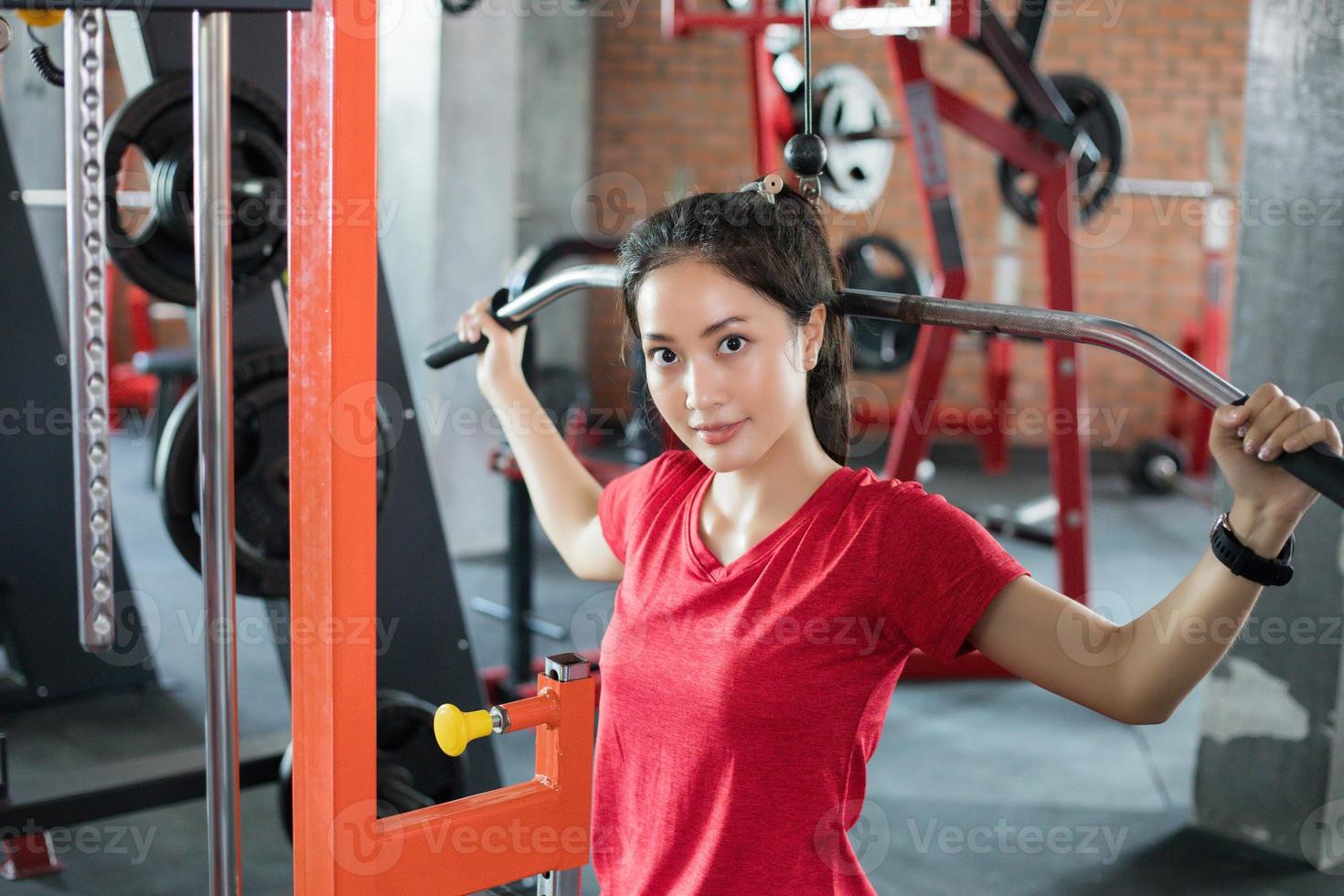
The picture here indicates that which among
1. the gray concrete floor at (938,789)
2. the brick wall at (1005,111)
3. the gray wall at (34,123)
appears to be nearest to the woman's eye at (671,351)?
the gray concrete floor at (938,789)

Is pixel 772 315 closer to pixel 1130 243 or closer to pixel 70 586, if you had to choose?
pixel 70 586

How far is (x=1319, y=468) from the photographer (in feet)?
3.04

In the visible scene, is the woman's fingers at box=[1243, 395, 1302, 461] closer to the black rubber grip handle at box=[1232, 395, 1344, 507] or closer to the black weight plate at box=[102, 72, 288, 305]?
the black rubber grip handle at box=[1232, 395, 1344, 507]

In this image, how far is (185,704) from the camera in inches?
137

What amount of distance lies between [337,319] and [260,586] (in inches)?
44.0

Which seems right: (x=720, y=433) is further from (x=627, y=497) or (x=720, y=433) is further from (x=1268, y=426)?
(x=1268, y=426)

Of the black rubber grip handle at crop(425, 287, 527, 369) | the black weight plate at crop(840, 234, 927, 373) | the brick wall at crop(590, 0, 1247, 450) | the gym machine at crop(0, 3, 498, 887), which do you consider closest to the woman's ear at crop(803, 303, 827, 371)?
the black rubber grip handle at crop(425, 287, 527, 369)

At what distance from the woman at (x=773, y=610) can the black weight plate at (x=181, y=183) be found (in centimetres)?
112

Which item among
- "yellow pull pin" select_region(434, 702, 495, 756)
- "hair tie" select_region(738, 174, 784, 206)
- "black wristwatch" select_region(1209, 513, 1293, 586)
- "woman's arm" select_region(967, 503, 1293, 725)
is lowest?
"yellow pull pin" select_region(434, 702, 495, 756)

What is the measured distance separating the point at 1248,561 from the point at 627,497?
26.5 inches

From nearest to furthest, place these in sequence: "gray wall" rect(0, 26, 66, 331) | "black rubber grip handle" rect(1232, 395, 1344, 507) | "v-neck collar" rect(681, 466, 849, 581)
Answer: "black rubber grip handle" rect(1232, 395, 1344, 507)
"v-neck collar" rect(681, 466, 849, 581)
"gray wall" rect(0, 26, 66, 331)

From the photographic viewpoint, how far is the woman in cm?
112

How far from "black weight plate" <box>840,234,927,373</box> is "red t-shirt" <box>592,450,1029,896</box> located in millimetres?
3269

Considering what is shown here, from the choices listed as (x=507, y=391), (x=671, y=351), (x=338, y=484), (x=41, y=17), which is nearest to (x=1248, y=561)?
(x=671, y=351)
